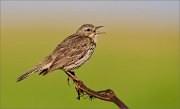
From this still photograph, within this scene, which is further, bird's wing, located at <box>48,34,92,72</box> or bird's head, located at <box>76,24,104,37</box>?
bird's head, located at <box>76,24,104,37</box>

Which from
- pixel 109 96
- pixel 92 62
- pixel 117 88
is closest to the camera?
pixel 109 96

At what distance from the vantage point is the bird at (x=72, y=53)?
671 cm

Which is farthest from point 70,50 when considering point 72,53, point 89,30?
point 89,30

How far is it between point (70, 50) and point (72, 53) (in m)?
0.11

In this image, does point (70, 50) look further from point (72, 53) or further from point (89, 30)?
point (89, 30)

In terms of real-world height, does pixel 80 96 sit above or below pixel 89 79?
below

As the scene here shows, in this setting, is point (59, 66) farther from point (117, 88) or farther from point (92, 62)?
point (92, 62)

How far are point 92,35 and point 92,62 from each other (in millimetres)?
15886

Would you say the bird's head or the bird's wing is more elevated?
the bird's head

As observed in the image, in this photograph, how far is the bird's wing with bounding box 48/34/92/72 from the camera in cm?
674

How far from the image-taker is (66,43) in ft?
A: 23.2

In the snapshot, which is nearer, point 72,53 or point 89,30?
point 72,53

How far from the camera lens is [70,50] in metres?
7.09

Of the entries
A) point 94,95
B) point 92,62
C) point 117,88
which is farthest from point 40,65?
point 92,62
